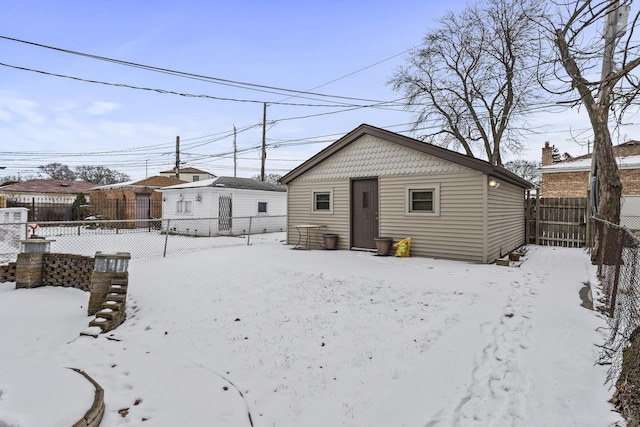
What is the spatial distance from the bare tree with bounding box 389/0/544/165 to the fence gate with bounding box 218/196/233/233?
13329 millimetres

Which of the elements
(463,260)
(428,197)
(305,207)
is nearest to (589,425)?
(463,260)

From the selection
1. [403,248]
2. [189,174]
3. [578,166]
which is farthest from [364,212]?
[189,174]

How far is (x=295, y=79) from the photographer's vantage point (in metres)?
17.9

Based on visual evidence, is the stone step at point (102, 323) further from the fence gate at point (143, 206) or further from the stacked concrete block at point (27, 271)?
the fence gate at point (143, 206)

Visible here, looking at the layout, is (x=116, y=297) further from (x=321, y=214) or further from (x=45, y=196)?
(x=45, y=196)

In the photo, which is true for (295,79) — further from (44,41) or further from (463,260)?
(463,260)

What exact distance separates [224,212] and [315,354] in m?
15.2

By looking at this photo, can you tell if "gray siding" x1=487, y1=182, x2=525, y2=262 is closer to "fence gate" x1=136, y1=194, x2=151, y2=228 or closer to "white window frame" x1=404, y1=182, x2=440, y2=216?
"white window frame" x1=404, y1=182, x2=440, y2=216

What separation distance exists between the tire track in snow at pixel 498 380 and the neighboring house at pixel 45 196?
25.5m

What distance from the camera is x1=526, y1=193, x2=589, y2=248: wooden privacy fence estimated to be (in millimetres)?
12688

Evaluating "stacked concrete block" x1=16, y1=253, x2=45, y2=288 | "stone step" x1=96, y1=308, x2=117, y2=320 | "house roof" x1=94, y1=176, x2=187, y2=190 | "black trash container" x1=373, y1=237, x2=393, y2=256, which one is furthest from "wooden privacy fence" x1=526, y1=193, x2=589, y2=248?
"house roof" x1=94, y1=176, x2=187, y2=190

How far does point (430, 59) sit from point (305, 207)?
1594 cm

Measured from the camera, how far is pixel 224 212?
17984 mm

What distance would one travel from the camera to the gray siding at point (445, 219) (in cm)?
880
